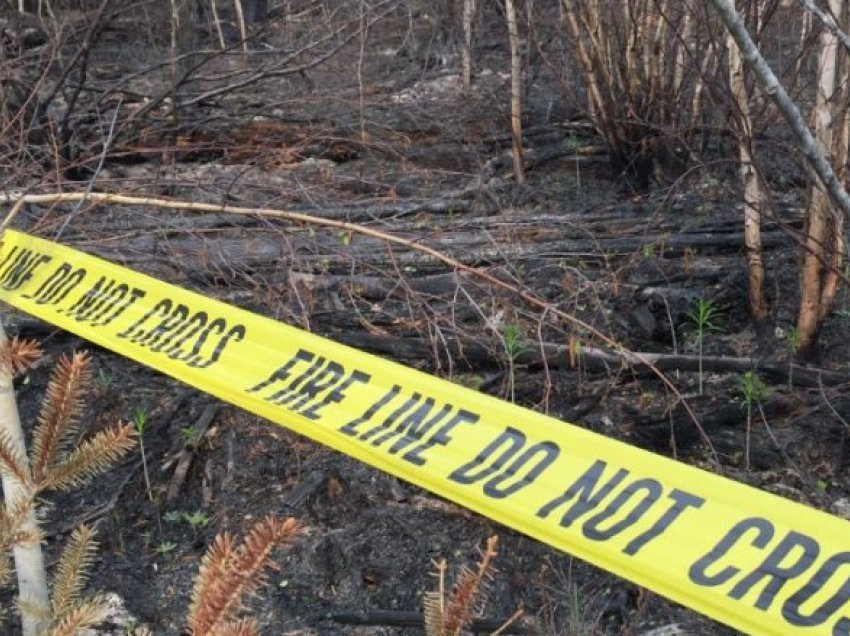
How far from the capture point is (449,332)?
480 cm

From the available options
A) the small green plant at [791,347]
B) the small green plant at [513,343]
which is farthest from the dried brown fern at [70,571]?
the small green plant at [791,347]

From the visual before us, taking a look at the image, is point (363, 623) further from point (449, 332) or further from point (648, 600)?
point (449, 332)

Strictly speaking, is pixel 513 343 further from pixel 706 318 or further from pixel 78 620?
pixel 78 620

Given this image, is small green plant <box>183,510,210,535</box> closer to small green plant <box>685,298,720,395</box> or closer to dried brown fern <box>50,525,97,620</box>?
dried brown fern <box>50,525,97,620</box>

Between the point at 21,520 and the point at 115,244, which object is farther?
the point at 115,244

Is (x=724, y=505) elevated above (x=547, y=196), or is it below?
above

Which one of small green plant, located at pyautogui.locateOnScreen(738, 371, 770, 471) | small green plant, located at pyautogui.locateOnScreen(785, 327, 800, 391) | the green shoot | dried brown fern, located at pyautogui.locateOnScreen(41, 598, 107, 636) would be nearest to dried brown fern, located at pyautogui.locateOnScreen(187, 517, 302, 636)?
dried brown fern, located at pyautogui.locateOnScreen(41, 598, 107, 636)

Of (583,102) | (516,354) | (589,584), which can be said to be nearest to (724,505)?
(589,584)

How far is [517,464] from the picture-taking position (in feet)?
8.29

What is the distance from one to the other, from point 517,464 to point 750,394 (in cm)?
193

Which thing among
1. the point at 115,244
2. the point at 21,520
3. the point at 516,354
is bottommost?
the point at 516,354

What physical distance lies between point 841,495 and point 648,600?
1.03 metres

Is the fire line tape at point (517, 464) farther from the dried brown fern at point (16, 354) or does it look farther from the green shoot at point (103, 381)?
the dried brown fern at point (16, 354)

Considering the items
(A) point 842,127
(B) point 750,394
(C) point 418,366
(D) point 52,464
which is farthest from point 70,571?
(A) point 842,127
